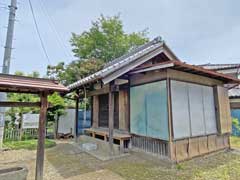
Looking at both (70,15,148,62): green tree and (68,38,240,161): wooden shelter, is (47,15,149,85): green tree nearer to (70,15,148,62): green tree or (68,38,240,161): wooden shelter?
(70,15,148,62): green tree

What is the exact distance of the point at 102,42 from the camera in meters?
16.6

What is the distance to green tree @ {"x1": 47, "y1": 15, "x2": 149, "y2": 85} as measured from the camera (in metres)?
15.6

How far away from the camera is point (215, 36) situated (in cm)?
998

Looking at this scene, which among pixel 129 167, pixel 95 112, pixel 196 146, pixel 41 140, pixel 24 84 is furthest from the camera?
pixel 95 112

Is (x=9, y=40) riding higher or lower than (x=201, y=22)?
lower

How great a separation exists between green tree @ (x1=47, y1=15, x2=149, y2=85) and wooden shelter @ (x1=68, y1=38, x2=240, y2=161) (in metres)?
8.87

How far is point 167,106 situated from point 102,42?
13.4 m

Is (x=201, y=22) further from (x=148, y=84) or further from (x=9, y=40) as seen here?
(x=9, y=40)

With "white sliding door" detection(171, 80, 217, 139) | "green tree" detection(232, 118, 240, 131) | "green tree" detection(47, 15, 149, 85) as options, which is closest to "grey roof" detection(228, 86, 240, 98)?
"green tree" detection(232, 118, 240, 131)

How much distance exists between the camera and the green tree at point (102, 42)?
15.6 metres

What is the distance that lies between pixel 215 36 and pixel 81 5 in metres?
8.35

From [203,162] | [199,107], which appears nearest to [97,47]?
[199,107]

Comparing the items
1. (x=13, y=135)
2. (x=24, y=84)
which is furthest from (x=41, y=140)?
(x=13, y=135)

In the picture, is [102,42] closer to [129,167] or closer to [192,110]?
[192,110]
